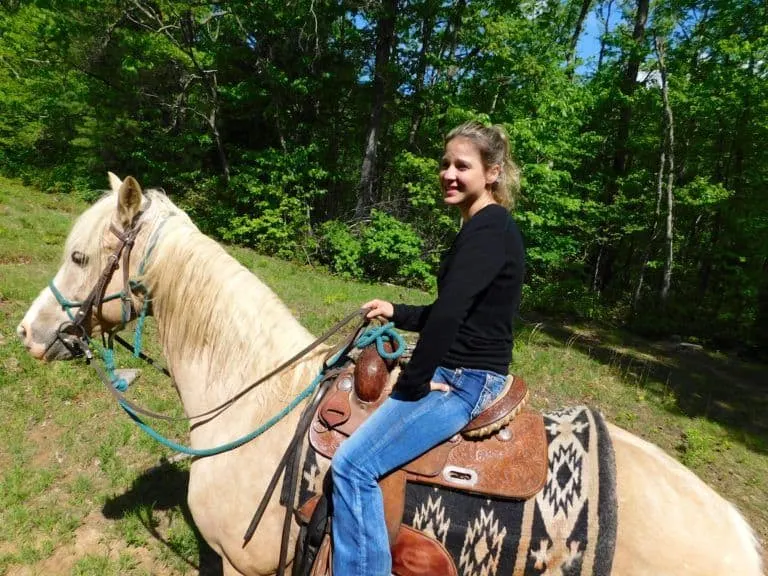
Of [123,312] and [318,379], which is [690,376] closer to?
[318,379]

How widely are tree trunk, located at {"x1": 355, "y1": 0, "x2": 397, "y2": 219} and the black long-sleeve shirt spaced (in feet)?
41.8

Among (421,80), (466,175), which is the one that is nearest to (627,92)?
(421,80)

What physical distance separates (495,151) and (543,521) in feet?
5.15

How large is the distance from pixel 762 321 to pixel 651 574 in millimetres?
13393

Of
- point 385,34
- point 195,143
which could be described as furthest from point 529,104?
point 195,143

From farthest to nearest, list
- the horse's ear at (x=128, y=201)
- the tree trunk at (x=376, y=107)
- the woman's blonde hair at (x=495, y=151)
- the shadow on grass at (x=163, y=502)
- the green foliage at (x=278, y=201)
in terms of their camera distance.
→ the green foliage at (x=278, y=201)
the tree trunk at (x=376, y=107)
the shadow on grass at (x=163, y=502)
the horse's ear at (x=128, y=201)
the woman's blonde hair at (x=495, y=151)

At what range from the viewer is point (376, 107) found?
14.1 metres

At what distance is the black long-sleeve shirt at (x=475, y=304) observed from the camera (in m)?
1.58

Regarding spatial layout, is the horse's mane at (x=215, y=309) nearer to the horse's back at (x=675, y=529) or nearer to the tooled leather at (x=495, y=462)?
the tooled leather at (x=495, y=462)

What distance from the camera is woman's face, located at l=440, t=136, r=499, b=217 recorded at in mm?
1815

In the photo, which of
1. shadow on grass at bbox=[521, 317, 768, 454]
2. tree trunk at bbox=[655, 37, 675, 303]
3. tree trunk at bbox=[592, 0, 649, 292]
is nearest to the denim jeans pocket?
shadow on grass at bbox=[521, 317, 768, 454]

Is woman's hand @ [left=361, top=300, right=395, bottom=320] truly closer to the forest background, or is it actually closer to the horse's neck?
the horse's neck

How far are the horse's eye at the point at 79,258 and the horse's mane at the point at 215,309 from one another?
36 cm

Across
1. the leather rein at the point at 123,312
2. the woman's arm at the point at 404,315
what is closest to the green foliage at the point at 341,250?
the leather rein at the point at 123,312
